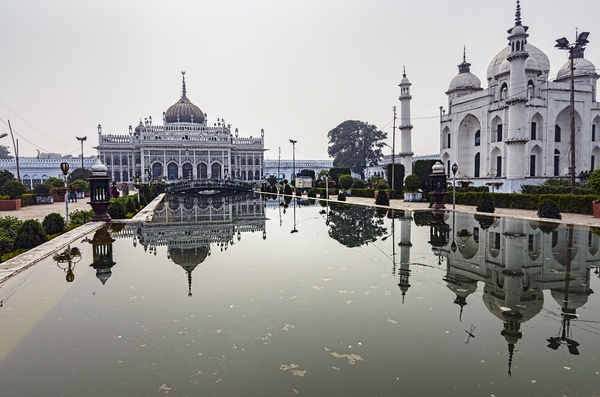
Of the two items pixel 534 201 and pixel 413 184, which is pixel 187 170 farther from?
pixel 534 201

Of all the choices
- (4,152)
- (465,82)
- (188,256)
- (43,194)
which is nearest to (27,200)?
(43,194)

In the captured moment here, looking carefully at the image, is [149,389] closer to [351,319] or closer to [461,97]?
[351,319]

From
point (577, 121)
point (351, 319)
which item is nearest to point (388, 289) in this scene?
point (351, 319)

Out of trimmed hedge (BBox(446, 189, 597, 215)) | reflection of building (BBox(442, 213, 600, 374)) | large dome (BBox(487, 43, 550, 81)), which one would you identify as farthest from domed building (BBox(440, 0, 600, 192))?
reflection of building (BBox(442, 213, 600, 374))

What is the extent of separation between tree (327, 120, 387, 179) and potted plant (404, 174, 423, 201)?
30.6 m

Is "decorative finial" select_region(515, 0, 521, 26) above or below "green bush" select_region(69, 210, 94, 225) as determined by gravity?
above

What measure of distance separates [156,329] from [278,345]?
1388mm

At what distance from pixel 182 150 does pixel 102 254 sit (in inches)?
2283

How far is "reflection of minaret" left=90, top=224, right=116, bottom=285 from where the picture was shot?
268 inches

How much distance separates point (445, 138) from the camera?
42312mm

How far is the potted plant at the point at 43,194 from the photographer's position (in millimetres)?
26625

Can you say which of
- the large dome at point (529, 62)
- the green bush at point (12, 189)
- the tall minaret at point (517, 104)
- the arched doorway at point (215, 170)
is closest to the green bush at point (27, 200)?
the green bush at point (12, 189)

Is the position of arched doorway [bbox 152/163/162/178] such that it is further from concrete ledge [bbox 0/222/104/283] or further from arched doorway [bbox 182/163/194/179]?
concrete ledge [bbox 0/222/104/283]

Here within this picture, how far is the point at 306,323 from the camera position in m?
4.41
